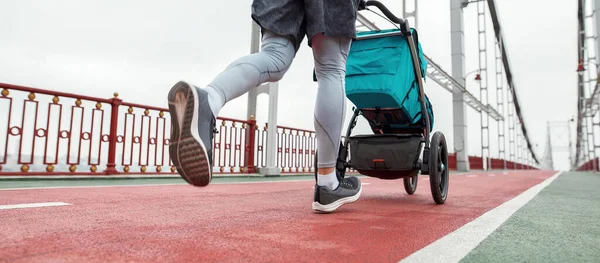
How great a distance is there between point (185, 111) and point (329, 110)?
0.69 metres

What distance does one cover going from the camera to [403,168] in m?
2.21

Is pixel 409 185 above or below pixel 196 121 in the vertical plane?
below

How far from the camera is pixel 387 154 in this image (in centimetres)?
226

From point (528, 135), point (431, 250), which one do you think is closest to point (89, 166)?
point (431, 250)

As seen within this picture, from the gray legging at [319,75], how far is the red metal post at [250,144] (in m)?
5.42

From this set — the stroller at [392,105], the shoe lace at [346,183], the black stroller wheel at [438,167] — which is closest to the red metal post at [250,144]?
the stroller at [392,105]

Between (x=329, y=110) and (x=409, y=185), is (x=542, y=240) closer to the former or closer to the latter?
(x=329, y=110)

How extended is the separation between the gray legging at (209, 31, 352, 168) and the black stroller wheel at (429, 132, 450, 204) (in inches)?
27.4

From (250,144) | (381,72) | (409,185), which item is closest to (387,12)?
(381,72)

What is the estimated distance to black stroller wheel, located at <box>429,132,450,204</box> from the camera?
2145 mm

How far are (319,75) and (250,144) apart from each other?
18.3ft

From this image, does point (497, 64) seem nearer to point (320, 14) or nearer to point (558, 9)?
point (558, 9)

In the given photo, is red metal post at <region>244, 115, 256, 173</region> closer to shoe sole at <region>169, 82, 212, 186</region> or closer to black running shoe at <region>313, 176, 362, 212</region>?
black running shoe at <region>313, 176, 362, 212</region>

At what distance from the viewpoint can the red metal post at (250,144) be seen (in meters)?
7.07
